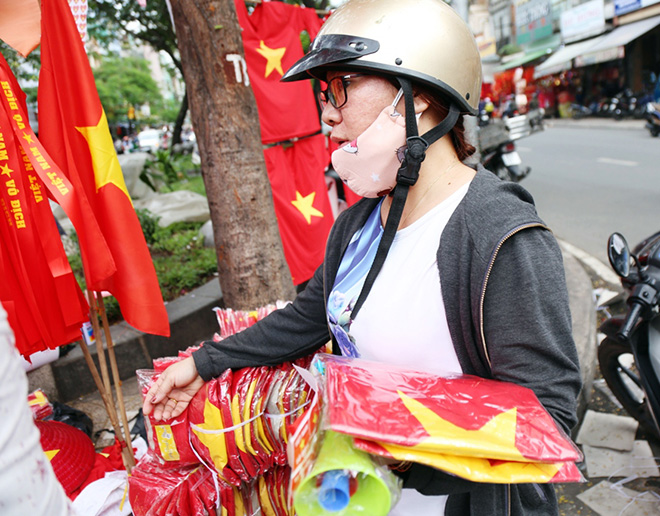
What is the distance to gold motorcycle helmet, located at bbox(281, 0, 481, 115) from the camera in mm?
1253

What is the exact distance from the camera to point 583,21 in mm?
24016

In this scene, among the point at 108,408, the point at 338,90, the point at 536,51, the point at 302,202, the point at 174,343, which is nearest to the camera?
the point at 338,90

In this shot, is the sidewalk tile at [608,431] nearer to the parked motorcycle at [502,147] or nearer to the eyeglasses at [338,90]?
the eyeglasses at [338,90]

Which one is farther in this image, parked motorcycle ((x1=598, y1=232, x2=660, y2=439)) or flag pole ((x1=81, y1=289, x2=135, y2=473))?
parked motorcycle ((x1=598, y1=232, x2=660, y2=439))

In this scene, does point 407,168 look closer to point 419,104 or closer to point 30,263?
point 419,104

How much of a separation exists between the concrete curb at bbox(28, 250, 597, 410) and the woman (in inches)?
87.2

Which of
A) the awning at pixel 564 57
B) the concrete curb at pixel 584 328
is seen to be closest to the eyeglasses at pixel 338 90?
the concrete curb at pixel 584 328

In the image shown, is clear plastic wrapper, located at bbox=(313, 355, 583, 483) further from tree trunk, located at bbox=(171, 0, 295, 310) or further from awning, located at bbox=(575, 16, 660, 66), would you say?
awning, located at bbox=(575, 16, 660, 66)

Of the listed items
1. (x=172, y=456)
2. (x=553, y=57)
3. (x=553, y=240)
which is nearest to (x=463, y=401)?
(x=553, y=240)

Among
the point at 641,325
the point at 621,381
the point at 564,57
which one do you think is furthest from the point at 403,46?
the point at 564,57

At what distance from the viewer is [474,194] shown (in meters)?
1.20

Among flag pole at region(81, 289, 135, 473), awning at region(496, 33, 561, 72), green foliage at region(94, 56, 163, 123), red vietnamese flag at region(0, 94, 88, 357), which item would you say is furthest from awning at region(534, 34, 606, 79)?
red vietnamese flag at region(0, 94, 88, 357)

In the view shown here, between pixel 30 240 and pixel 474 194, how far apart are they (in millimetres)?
1469

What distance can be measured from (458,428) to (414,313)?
14.0 inches
